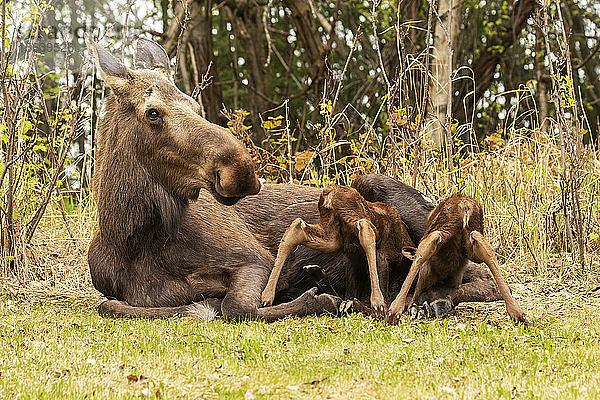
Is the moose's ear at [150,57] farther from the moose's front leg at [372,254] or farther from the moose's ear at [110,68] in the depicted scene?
the moose's front leg at [372,254]

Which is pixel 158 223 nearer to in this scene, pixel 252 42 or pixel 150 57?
pixel 150 57

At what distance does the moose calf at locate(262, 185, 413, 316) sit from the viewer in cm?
477

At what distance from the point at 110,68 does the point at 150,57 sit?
56 centimetres

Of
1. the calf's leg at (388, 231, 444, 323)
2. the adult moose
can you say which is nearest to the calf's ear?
the adult moose

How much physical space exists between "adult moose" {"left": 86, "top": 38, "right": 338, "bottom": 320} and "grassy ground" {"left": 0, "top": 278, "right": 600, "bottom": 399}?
288 millimetres

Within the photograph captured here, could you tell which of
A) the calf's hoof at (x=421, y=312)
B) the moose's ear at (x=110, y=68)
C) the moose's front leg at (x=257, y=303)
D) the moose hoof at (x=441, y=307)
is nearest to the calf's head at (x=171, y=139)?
the moose's ear at (x=110, y=68)

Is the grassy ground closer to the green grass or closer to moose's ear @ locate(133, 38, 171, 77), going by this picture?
the green grass

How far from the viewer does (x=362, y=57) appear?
19.9 metres

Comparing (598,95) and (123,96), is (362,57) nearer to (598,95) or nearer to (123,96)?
(598,95)

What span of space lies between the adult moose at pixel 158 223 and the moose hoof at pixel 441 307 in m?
0.62

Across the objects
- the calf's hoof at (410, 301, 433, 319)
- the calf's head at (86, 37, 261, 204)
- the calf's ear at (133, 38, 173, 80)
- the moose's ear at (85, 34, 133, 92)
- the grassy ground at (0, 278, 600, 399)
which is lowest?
the grassy ground at (0, 278, 600, 399)

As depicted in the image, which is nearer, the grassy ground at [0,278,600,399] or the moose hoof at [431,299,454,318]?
the grassy ground at [0,278,600,399]

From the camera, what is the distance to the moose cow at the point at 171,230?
474 cm

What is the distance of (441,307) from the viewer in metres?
4.77
